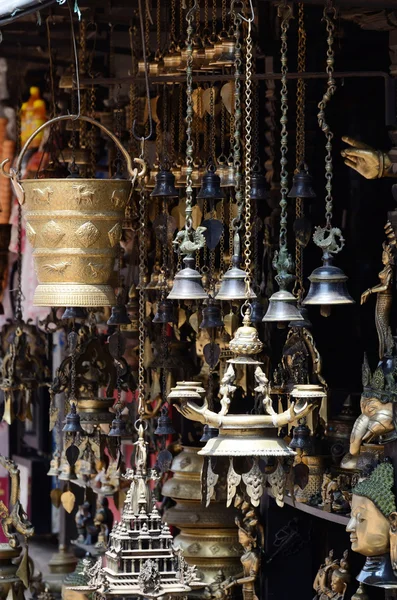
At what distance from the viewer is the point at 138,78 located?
26.1ft

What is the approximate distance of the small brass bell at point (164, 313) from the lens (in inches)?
318

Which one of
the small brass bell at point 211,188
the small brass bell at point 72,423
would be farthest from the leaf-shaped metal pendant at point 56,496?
the small brass bell at point 211,188

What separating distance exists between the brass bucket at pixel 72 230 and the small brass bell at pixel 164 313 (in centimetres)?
74

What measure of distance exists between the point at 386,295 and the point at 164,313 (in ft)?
4.26

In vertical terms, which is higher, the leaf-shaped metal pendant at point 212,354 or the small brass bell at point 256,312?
the small brass bell at point 256,312

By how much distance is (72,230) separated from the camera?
727cm

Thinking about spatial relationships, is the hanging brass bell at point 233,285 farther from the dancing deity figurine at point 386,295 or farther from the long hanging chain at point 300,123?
the long hanging chain at point 300,123

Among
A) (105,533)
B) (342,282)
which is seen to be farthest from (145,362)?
(342,282)

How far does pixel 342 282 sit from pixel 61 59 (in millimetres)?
4336

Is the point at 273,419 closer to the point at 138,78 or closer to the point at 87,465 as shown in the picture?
the point at 138,78

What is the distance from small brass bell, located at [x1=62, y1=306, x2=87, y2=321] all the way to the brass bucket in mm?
1790

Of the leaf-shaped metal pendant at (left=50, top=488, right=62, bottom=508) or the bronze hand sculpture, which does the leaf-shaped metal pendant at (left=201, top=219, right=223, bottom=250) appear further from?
the leaf-shaped metal pendant at (left=50, top=488, right=62, bottom=508)

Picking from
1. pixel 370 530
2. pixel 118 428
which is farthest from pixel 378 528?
A: pixel 118 428

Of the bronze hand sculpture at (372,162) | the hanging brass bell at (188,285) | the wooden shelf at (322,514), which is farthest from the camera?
the wooden shelf at (322,514)
